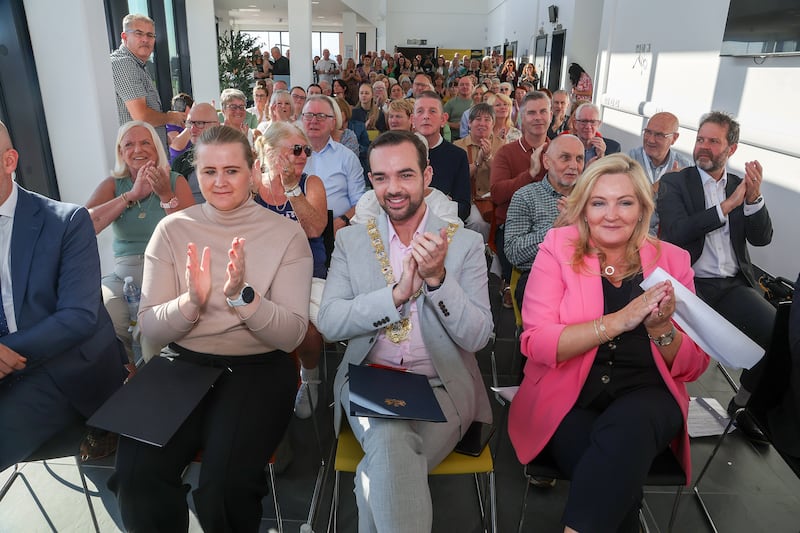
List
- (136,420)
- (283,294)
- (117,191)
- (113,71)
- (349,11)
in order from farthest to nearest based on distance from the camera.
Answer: (349,11), (113,71), (117,191), (283,294), (136,420)

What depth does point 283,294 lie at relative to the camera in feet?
6.55

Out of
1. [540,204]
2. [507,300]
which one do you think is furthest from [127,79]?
[507,300]

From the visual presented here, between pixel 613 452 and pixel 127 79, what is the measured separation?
4.00 meters

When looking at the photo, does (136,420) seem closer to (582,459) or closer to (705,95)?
(582,459)

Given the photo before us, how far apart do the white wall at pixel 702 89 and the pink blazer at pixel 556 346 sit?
286cm

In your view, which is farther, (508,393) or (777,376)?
(508,393)

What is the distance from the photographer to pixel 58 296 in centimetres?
188

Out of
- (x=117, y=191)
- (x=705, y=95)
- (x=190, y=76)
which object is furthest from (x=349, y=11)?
(x=117, y=191)

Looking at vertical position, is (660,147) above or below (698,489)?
above

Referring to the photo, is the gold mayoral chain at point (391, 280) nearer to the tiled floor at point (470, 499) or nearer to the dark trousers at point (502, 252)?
the tiled floor at point (470, 499)

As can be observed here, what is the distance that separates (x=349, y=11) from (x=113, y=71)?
13920 millimetres

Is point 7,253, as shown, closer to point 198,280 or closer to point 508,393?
point 198,280

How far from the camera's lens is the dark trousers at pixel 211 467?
164cm

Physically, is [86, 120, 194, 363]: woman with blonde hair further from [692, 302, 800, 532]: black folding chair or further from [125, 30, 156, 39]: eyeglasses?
[692, 302, 800, 532]: black folding chair
